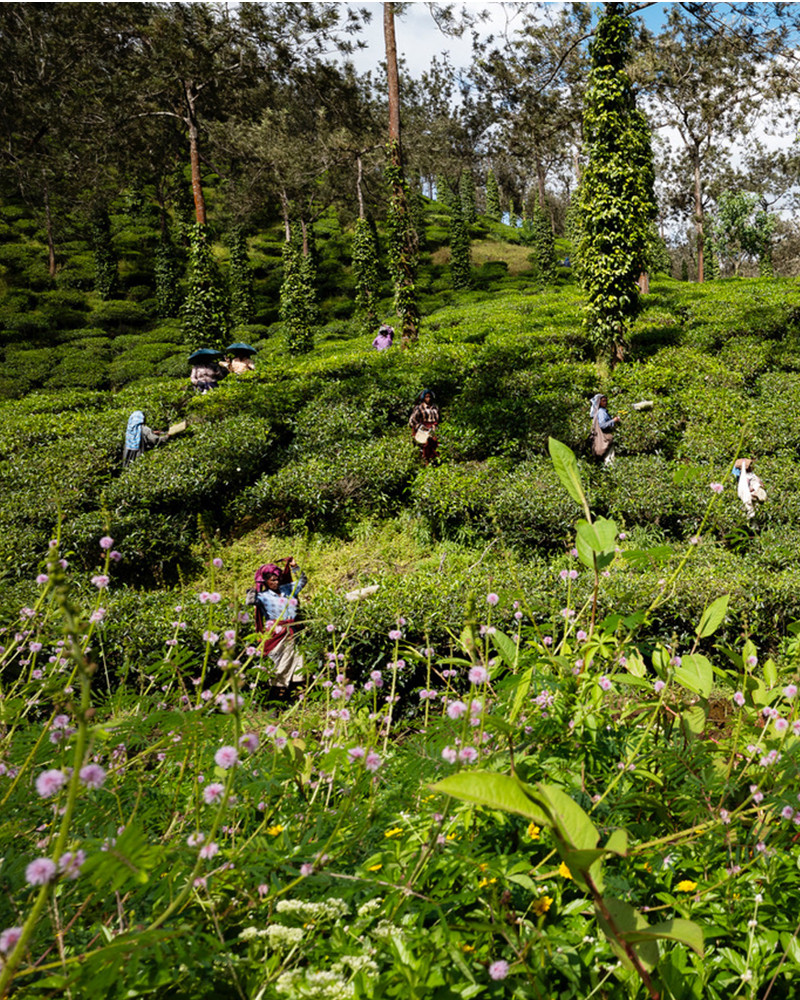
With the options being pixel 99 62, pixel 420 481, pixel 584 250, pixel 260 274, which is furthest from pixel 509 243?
pixel 420 481

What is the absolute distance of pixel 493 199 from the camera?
58750mm

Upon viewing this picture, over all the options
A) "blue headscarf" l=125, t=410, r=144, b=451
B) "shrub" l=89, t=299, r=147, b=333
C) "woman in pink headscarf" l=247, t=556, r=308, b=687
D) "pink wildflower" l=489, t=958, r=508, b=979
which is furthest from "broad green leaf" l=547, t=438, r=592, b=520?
"shrub" l=89, t=299, r=147, b=333

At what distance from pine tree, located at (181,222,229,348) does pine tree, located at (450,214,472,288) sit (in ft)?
68.8

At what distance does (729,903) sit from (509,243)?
1922 inches

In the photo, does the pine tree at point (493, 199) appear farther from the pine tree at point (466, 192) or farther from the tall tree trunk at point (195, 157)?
the tall tree trunk at point (195, 157)

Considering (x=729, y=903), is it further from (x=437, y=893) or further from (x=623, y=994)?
(x=437, y=893)

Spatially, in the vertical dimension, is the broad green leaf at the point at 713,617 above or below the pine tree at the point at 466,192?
below

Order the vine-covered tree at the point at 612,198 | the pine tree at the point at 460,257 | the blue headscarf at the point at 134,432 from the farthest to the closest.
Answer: the pine tree at the point at 460,257, the vine-covered tree at the point at 612,198, the blue headscarf at the point at 134,432

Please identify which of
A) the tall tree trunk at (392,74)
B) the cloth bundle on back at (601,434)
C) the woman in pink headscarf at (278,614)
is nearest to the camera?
the woman in pink headscarf at (278,614)

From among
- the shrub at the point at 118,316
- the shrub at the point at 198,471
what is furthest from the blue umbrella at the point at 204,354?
the shrub at the point at 118,316

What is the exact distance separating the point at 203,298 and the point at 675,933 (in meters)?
17.8

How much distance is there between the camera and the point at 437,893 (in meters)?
1.12

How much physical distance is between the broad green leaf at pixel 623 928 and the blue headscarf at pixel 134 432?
880cm

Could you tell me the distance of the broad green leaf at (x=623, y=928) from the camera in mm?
710
